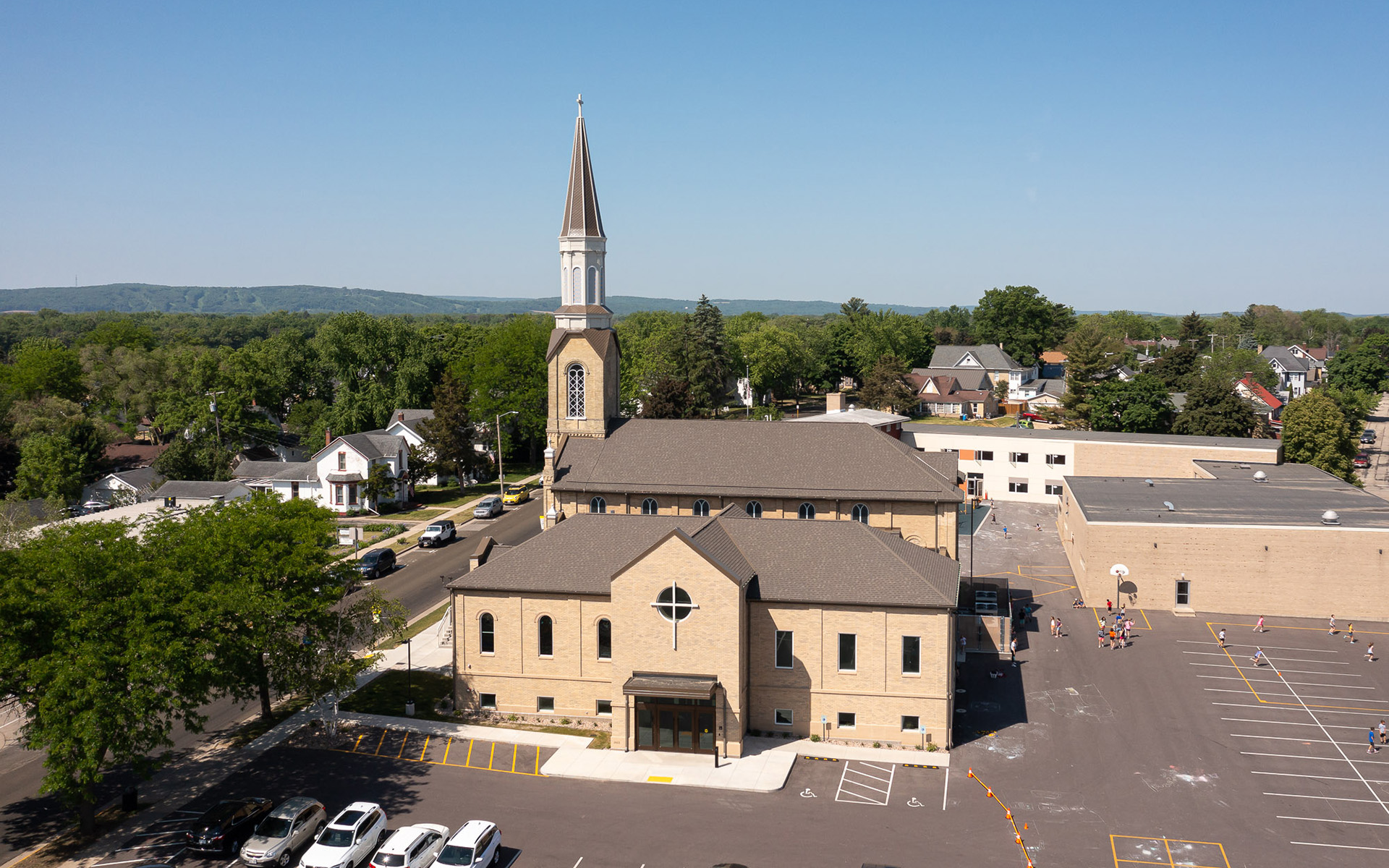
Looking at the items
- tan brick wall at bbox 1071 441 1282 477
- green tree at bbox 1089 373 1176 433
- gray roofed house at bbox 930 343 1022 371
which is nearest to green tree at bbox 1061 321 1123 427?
green tree at bbox 1089 373 1176 433

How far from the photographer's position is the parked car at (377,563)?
6241cm

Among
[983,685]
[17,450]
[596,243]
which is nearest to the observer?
[983,685]

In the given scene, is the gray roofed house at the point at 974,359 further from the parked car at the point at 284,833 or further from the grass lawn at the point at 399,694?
the parked car at the point at 284,833

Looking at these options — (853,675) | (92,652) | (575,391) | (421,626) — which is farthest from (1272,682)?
(92,652)

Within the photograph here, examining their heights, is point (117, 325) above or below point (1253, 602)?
above

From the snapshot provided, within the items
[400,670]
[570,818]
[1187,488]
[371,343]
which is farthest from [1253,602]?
[371,343]

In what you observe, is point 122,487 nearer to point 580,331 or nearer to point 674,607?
point 580,331

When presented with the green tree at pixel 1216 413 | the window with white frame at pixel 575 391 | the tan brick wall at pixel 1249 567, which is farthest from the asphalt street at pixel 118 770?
the green tree at pixel 1216 413

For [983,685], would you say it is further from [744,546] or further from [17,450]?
[17,450]

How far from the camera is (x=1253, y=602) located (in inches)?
2138

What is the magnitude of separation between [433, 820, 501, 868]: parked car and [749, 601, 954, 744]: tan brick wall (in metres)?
12.8

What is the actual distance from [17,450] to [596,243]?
199ft

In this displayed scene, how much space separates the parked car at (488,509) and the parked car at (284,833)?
49.3 meters

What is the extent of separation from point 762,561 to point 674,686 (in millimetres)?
6756
